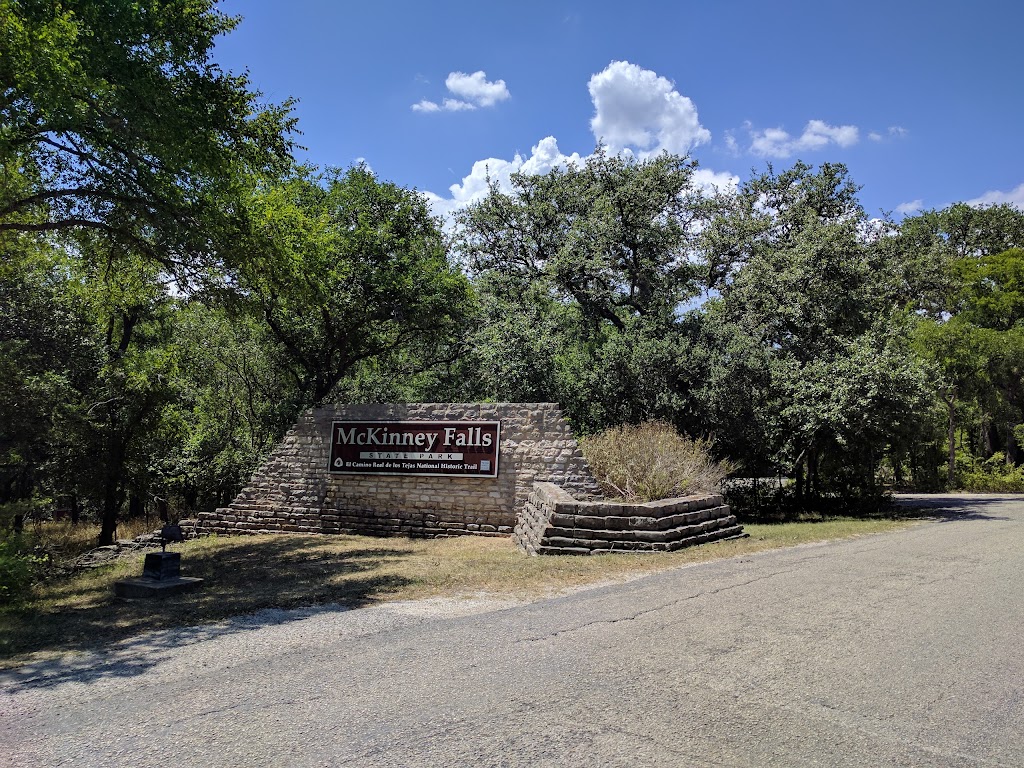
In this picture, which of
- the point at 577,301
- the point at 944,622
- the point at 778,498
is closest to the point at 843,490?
the point at 778,498

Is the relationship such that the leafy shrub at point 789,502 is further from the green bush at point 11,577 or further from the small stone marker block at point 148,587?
the green bush at point 11,577

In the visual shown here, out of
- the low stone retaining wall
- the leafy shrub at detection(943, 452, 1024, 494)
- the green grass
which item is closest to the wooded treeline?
the green grass

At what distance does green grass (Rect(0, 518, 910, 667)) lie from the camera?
6.50m

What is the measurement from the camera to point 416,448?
14328mm

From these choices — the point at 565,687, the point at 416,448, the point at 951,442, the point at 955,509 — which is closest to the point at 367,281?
the point at 416,448

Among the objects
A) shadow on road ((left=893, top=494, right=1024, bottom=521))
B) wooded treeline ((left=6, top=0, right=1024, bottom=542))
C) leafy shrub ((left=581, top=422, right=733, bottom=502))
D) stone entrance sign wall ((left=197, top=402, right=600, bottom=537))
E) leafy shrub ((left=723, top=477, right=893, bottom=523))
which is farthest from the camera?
leafy shrub ((left=723, top=477, right=893, bottom=523))

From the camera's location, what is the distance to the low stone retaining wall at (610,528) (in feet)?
34.4

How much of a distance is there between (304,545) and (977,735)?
1166cm

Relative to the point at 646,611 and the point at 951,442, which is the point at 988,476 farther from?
the point at 646,611

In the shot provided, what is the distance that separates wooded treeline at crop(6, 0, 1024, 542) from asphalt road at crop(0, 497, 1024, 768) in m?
7.15

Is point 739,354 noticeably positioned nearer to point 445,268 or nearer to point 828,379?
point 828,379

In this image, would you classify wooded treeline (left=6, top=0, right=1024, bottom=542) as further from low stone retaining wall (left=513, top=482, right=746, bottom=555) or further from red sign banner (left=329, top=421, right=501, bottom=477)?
low stone retaining wall (left=513, top=482, right=746, bottom=555)

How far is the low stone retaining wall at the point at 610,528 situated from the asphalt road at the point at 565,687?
130 inches

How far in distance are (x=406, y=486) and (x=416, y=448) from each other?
90 centimetres
